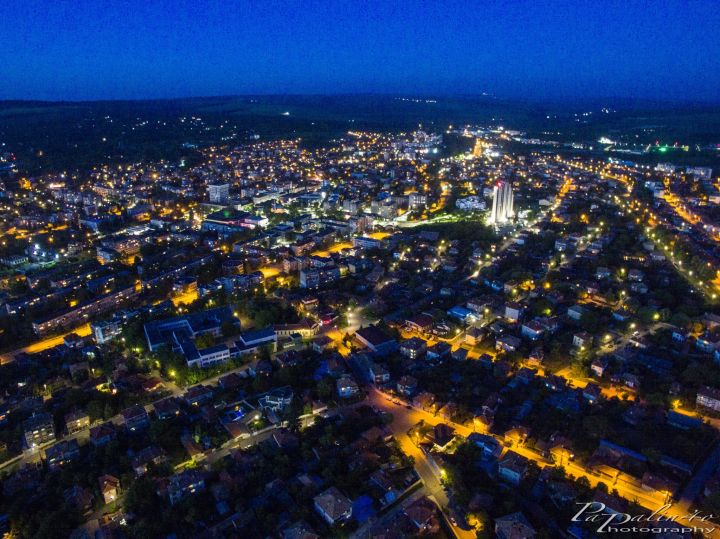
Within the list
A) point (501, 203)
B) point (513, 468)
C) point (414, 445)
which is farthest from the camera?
point (501, 203)

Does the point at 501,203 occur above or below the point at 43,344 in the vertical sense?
above

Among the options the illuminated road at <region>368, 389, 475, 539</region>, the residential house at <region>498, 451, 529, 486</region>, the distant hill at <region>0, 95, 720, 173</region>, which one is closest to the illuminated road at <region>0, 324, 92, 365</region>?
the illuminated road at <region>368, 389, 475, 539</region>

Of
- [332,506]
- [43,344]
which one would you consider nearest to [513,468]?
[332,506]

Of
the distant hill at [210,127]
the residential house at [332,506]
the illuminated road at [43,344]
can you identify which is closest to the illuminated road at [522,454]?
the residential house at [332,506]

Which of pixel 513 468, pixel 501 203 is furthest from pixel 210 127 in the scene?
pixel 513 468

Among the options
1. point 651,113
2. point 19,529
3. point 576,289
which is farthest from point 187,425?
point 651,113

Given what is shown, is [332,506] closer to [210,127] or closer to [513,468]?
[513,468]

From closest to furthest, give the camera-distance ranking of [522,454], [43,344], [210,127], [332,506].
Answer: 1. [332,506]
2. [522,454]
3. [43,344]
4. [210,127]

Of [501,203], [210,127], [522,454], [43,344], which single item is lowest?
[522,454]

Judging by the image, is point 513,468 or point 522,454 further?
point 522,454

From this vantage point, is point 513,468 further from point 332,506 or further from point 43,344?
point 43,344
